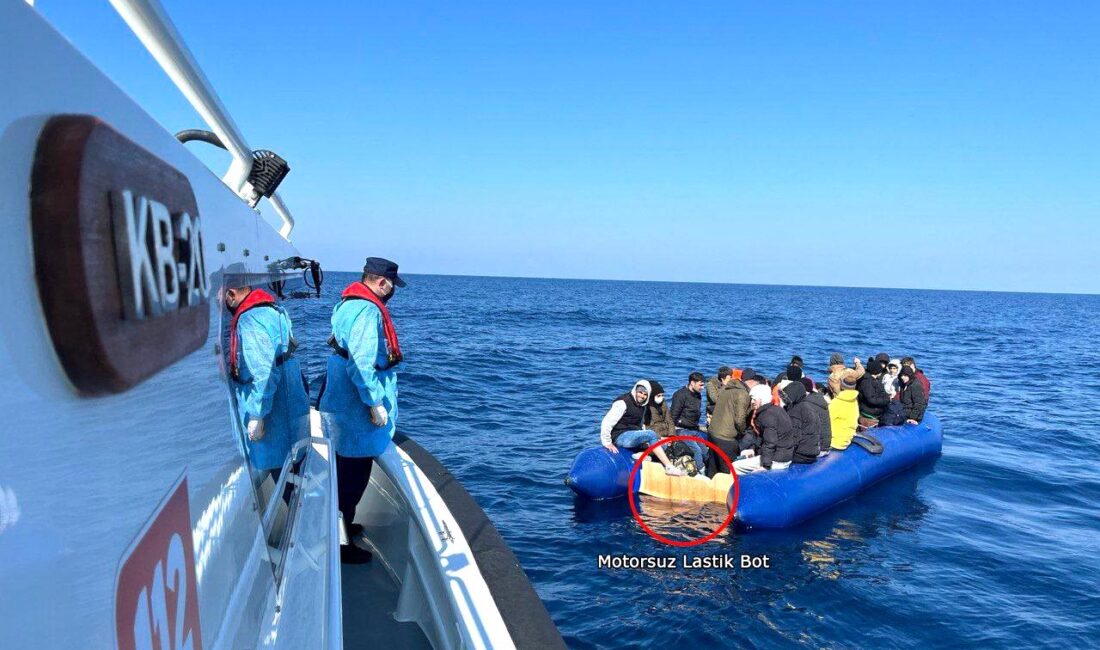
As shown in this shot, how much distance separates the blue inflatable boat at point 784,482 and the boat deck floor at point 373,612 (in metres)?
5.30

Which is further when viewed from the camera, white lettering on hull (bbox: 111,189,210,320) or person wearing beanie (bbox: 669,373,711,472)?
person wearing beanie (bbox: 669,373,711,472)

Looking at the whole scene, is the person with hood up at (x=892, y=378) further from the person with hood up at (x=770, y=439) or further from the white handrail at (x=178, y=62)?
the white handrail at (x=178, y=62)

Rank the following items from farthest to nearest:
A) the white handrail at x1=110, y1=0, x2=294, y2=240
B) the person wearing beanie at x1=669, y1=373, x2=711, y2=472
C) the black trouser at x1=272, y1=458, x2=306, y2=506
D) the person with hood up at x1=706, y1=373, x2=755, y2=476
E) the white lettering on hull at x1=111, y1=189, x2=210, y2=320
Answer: the person wearing beanie at x1=669, y1=373, x2=711, y2=472, the person with hood up at x1=706, y1=373, x2=755, y2=476, the black trouser at x1=272, y1=458, x2=306, y2=506, the white handrail at x1=110, y1=0, x2=294, y2=240, the white lettering on hull at x1=111, y1=189, x2=210, y2=320

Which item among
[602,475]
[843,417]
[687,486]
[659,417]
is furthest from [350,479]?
[843,417]

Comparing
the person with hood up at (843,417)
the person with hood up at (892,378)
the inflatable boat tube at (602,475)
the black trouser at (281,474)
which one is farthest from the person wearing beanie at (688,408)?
the black trouser at (281,474)

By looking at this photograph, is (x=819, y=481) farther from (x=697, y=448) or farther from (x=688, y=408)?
(x=688, y=408)

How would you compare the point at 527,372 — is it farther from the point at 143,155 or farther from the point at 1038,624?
the point at 143,155

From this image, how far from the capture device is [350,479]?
13.2 ft

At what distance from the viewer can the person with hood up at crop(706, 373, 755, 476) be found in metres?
9.58

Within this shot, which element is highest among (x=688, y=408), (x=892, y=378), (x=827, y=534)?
(x=892, y=378)

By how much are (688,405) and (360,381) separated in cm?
727

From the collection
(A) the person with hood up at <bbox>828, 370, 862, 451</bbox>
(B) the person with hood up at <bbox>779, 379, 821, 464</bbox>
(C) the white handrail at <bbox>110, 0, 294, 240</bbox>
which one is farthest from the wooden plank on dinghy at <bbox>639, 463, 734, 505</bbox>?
(C) the white handrail at <bbox>110, 0, 294, 240</bbox>

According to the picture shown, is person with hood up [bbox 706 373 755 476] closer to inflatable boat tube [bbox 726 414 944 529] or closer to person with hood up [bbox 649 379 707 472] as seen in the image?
person with hood up [bbox 649 379 707 472]

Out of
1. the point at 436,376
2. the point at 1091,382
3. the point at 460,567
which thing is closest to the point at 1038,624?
the point at 460,567
